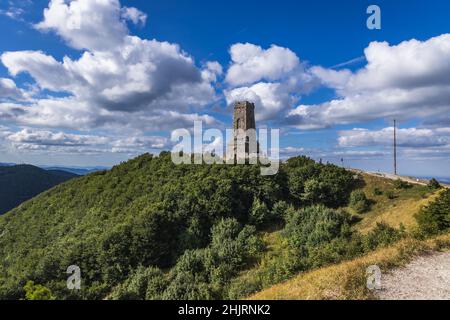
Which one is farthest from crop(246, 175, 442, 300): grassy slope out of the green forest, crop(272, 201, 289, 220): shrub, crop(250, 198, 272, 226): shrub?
crop(272, 201, 289, 220): shrub

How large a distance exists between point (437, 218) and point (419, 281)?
10.9m

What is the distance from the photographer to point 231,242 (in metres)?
29.6

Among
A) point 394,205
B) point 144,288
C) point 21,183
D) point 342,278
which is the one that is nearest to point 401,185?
point 394,205

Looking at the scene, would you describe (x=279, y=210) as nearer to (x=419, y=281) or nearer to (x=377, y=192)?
(x=377, y=192)

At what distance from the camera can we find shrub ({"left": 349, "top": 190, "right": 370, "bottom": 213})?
3644 cm

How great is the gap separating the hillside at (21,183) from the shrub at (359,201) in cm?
14524

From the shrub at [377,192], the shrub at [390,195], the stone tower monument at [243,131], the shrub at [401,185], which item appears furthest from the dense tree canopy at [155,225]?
the stone tower monument at [243,131]

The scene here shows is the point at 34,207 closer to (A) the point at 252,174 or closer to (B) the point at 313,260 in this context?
(A) the point at 252,174

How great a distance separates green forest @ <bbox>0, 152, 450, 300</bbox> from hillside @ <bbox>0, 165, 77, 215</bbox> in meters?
107

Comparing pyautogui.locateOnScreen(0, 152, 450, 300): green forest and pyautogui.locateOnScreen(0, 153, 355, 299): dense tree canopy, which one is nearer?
pyautogui.locateOnScreen(0, 152, 450, 300): green forest

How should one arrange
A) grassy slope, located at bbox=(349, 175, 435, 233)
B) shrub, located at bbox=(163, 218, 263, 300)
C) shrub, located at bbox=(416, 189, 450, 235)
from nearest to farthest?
shrub, located at bbox=(416, 189, 450, 235) < shrub, located at bbox=(163, 218, 263, 300) < grassy slope, located at bbox=(349, 175, 435, 233)

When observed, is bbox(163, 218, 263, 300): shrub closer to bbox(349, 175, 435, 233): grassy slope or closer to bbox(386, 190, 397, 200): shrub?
bbox(349, 175, 435, 233): grassy slope

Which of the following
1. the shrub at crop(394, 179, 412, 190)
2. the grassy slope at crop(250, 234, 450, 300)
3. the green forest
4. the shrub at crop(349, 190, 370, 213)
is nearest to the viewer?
the grassy slope at crop(250, 234, 450, 300)
